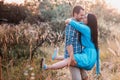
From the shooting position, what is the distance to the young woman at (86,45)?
18.4 feet

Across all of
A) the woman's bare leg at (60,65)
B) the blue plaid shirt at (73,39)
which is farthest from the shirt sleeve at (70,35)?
the woman's bare leg at (60,65)

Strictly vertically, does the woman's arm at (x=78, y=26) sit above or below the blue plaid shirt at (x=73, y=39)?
above

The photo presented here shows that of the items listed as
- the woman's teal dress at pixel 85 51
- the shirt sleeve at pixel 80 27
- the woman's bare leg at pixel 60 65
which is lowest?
the woman's bare leg at pixel 60 65

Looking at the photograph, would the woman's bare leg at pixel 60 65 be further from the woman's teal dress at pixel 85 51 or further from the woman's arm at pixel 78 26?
the woman's arm at pixel 78 26

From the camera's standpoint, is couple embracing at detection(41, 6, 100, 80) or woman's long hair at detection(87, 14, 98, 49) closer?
couple embracing at detection(41, 6, 100, 80)

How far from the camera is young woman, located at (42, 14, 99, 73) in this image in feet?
18.4

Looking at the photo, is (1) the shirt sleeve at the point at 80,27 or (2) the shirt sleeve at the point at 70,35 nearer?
(1) the shirt sleeve at the point at 80,27

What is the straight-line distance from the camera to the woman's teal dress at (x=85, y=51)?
5.61 metres

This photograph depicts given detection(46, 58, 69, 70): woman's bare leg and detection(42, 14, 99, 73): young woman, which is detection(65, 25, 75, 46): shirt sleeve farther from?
detection(46, 58, 69, 70): woman's bare leg

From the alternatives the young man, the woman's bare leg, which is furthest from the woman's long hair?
the woman's bare leg

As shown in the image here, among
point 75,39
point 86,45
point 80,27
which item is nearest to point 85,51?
point 86,45

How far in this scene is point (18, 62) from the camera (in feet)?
27.2

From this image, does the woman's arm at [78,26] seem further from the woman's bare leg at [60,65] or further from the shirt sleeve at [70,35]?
the woman's bare leg at [60,65]

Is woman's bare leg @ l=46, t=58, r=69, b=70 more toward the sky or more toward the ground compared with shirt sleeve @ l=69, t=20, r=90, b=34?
more toward the ground
